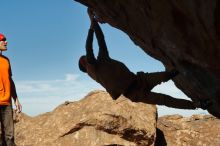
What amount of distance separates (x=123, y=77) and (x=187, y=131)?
8441 mm

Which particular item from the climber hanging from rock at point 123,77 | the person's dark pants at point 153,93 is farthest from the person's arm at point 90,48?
the person's dark pants at point 153,93

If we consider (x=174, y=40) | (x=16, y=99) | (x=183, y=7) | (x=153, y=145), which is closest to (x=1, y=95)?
(x=16, y=99)

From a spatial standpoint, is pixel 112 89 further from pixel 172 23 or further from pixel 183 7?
pixel 183 7

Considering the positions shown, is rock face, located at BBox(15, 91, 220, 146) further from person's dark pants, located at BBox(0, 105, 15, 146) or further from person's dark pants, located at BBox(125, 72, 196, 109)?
person's dark pants, located at BBox(125, 72, 196, 109)

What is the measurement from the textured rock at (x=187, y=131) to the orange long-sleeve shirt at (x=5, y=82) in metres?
7.48

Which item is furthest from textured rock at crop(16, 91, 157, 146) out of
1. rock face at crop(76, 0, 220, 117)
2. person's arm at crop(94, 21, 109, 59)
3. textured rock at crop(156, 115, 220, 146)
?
person's arm at crop(94, 21, 109, 59)

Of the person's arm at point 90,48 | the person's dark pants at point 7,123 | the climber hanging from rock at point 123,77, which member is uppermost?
the person's arm at point 90,48

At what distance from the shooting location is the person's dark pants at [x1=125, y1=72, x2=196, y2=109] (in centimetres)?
992

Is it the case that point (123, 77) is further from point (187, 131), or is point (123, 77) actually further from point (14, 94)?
point (187, 131)

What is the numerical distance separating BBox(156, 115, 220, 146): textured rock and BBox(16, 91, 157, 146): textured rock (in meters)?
1.17

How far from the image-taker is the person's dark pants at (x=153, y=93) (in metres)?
9.92

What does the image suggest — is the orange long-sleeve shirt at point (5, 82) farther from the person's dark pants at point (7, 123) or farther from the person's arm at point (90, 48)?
the person's arm at point (90, 48)

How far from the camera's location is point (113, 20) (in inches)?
384

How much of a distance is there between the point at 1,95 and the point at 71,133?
5.29m
